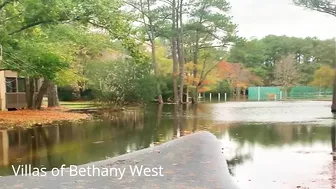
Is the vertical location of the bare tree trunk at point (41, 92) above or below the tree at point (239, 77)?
below

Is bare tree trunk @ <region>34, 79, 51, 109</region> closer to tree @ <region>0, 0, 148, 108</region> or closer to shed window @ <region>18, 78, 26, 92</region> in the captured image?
shed window @ <region>18, 78, 26, 92</region>

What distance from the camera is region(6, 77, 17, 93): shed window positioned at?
2261 cm

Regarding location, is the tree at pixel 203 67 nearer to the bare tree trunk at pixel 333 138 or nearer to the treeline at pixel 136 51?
the treeline at pixel 136 51

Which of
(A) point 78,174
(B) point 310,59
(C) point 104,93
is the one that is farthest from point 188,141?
(B) point 310,59

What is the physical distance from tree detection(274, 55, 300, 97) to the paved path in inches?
1534

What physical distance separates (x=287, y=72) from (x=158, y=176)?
41801 mm

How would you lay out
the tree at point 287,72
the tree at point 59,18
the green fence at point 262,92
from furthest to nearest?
the green fence at point 262,92 < the tree at point 287,72 < the tree at point 59,18

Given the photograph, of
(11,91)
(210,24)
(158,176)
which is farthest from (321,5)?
(158,176)

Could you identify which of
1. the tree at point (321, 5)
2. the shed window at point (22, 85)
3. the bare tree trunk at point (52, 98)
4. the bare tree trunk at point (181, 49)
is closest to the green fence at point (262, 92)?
the bare tree trunk at point (181, 49)

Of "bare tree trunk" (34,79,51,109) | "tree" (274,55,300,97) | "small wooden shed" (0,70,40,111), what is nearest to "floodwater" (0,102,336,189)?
"bare tree trunk" (34,79,51,109)

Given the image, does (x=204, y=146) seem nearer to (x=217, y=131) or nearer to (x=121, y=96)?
(x=217, y=131)

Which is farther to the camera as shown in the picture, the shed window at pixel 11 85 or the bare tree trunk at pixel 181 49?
the bare tree trunk at pixel 181 49

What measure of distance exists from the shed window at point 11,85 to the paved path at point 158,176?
55.0 ft

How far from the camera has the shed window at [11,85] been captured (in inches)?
890
